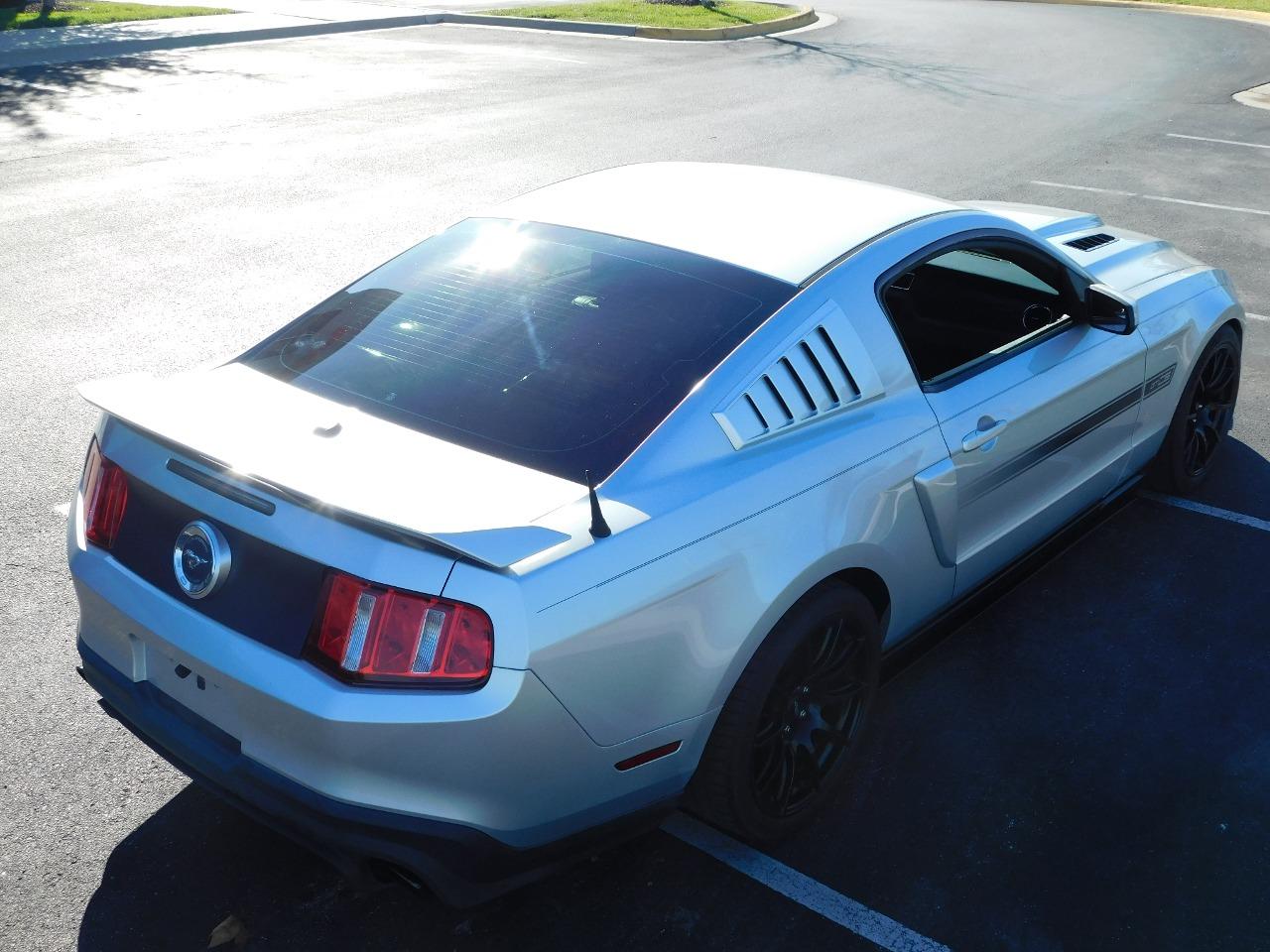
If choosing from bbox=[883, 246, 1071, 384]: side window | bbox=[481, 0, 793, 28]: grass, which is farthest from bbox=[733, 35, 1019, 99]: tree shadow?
bbox=[883, 246, 1071, 384]: side window

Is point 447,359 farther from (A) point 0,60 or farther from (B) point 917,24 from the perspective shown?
(B) point 917,24

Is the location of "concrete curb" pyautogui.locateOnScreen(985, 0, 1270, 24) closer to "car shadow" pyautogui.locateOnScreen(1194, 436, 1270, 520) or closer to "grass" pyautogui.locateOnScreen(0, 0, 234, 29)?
"grass" pyautogui.locateOnScreen(0, 0, 234, 29)

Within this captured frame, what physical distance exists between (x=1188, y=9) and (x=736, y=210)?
30.0 metres

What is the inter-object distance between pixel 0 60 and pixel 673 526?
17.2 metres

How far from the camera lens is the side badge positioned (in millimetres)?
2932

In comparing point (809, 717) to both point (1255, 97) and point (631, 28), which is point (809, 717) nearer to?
point (1255, 97)

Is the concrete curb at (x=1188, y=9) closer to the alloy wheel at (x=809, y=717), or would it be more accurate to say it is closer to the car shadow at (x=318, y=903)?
the alloy wheel at (x=809, y=717)

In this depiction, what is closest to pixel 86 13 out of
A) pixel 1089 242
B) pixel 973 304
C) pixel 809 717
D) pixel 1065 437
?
pixel 1089 242

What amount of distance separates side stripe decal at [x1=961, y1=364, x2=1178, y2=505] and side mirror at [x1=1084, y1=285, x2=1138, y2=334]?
310 mm

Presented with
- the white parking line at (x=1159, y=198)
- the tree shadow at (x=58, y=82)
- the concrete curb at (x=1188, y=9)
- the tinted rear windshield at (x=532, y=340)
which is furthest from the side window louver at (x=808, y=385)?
the concrete curb at (x=1188, y=9)

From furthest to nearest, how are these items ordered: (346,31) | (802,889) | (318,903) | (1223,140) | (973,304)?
(346,31), (1223,140), (973,304), (802,889), (318,903)

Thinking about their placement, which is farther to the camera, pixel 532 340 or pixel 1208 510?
pixel 1208 510

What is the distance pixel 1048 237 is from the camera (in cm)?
555

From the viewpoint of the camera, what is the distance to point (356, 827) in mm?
2762
